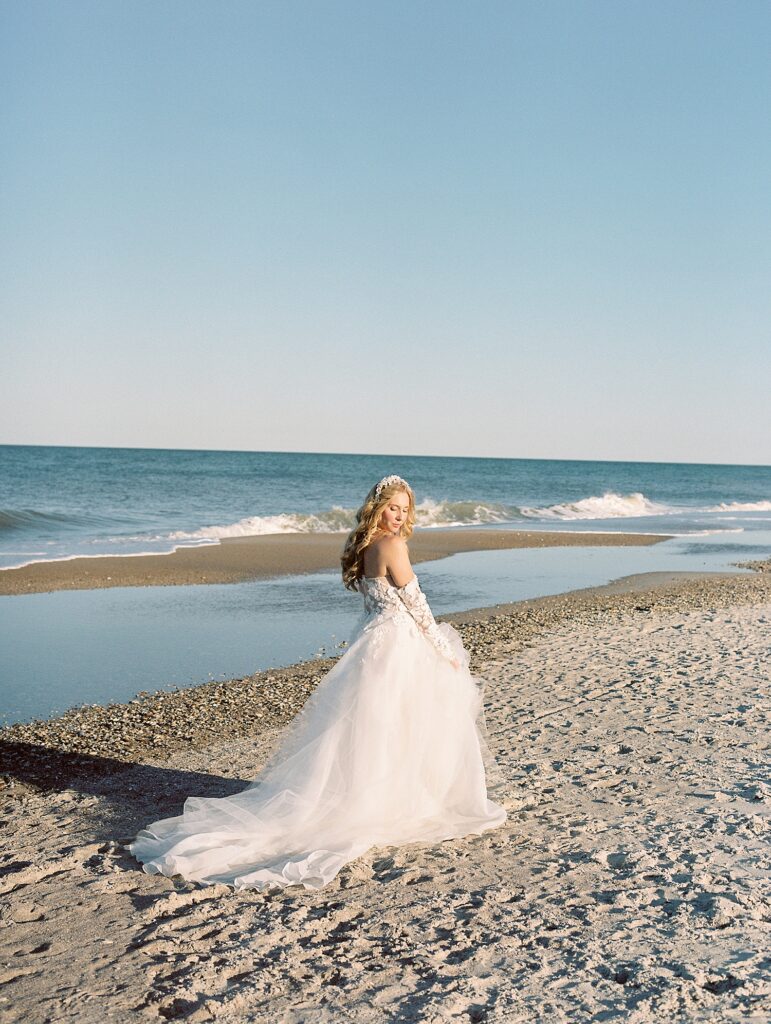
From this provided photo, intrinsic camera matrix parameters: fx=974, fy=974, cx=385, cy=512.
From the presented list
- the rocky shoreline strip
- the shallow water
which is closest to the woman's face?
the rocky shoreline strip

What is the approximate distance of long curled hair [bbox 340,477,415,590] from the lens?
550cm

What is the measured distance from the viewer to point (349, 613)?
14641 millimetres

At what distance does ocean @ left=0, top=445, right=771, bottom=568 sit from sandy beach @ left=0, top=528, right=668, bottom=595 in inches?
54.5

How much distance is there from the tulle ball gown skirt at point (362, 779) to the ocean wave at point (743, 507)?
49.5m

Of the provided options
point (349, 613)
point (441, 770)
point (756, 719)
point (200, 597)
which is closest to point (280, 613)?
point (349, 613)

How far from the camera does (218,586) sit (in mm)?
17438

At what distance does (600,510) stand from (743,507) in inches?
555

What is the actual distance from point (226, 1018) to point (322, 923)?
0.83m

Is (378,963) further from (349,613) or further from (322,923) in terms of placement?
(349,613)

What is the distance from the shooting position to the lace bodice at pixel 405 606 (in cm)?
556

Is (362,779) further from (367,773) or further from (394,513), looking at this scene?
(394,513)

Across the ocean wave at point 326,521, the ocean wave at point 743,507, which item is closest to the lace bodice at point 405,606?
the ocean wave at point 326,521

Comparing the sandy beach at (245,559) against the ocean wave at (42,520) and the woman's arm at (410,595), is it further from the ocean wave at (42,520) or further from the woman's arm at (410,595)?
the woman's arm at (410,595)

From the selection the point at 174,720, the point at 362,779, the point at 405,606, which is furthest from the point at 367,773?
the point at 174,720
